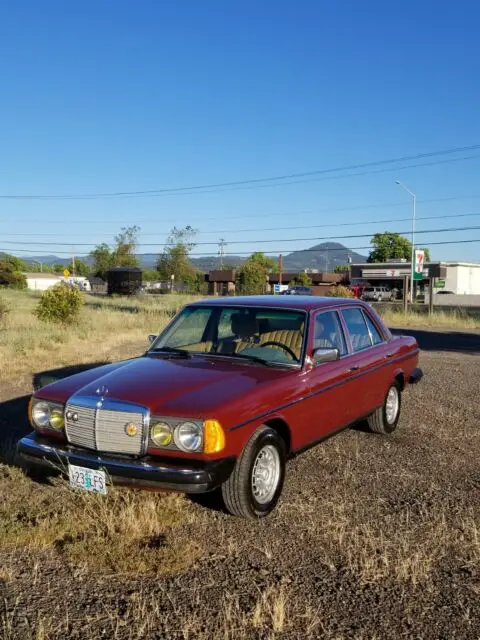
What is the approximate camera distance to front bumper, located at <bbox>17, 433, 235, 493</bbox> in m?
3.73

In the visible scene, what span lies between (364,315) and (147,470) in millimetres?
3418

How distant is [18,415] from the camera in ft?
24.6

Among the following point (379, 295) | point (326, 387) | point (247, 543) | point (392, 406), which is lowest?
point (247, 543)

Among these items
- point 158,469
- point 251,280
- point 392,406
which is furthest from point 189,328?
point 251,280

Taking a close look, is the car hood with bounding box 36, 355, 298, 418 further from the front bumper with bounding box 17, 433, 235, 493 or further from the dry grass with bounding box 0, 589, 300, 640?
the dry grass with bounding box 0, 589, 300, 640

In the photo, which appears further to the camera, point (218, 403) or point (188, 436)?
point (218, 403)

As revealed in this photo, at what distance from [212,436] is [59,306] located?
16517 millimetres

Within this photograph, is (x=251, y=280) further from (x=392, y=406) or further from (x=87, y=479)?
(x=87, y=479)

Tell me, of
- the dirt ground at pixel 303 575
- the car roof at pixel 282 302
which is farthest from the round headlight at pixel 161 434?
the car roof at pixel 282 302

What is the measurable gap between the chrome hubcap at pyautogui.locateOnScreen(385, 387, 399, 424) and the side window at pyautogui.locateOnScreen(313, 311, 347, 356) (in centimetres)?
128

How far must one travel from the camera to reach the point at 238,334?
5.40 metres

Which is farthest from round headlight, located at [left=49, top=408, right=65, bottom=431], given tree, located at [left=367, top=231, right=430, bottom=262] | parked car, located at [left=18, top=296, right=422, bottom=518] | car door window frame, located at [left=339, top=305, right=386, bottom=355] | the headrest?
tree, located at [left=367, top=231, right=430, bottom=262]

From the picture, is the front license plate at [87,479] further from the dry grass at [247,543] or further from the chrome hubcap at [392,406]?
the chrome hubcap at [392,406]

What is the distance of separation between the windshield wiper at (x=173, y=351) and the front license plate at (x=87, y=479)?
1468 millimetres
